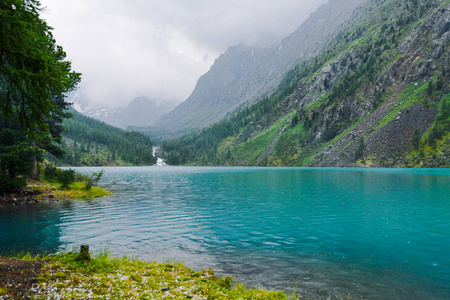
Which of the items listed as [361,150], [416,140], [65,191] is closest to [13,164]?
[65,191]

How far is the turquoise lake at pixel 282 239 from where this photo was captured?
14.0m

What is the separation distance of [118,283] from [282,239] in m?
14.8

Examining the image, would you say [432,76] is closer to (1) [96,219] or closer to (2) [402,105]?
(2) [402,105]

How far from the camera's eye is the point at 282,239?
21.9 m

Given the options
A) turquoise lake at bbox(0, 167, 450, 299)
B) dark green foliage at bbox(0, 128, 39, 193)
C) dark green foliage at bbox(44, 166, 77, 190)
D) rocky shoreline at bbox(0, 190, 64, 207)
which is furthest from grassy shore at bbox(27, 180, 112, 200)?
turquoise lake at bbox(0, 167, 450, 299)

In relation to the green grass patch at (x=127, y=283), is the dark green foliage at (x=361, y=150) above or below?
above

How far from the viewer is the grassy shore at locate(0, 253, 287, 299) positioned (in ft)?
31.8

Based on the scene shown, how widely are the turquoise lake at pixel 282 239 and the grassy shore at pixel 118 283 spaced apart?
2.44 m

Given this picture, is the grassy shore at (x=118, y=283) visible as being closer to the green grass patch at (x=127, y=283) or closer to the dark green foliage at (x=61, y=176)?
the green grass patch at (x=127, y=283)

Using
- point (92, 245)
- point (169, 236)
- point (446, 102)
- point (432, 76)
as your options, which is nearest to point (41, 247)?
point (92, 245)

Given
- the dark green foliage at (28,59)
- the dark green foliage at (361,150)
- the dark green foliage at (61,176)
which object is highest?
the dark green foliage at (361,150)

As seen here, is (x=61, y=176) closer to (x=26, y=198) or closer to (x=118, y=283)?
(x=26, y=198)

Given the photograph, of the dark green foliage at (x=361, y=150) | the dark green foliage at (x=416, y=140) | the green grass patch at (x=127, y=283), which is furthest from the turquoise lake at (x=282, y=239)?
the dark green foliage at (x=361, y=150)

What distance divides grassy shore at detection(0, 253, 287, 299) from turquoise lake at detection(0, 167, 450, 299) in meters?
2.44
